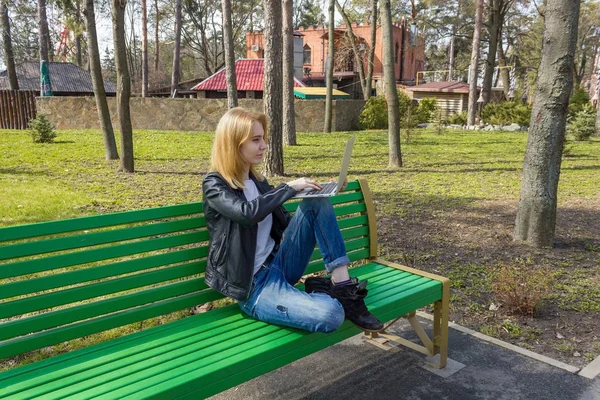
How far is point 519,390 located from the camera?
2926mm

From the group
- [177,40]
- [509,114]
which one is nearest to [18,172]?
[509,114]

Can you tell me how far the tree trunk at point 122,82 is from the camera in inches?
341

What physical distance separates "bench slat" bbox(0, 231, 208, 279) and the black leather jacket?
167mm

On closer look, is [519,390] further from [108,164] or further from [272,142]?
[108,164]

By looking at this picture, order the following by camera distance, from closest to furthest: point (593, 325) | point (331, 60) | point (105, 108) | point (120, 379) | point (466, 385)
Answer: point (120, 379), point (466, 385), point (593, 325), point (105, 108), point (331, 60)

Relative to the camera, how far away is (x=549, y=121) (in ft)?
16.3

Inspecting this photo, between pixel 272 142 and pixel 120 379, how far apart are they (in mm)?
7418

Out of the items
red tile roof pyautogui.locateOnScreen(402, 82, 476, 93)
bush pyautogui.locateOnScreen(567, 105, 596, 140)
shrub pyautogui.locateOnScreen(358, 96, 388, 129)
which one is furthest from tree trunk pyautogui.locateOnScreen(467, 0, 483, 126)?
bush pyautogui.locateOnScreen(567, 105, 596, 140)

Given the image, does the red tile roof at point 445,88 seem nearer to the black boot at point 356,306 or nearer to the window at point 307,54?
the window at point 307,54

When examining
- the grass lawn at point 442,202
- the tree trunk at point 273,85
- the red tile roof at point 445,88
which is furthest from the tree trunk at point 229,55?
the red tile roof at point 445,88

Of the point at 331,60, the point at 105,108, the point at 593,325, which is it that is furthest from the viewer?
the point at 331,60

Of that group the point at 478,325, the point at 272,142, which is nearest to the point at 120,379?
the point at 478,325

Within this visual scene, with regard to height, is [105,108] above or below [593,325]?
above

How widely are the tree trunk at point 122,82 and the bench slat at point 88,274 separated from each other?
6909 mm
